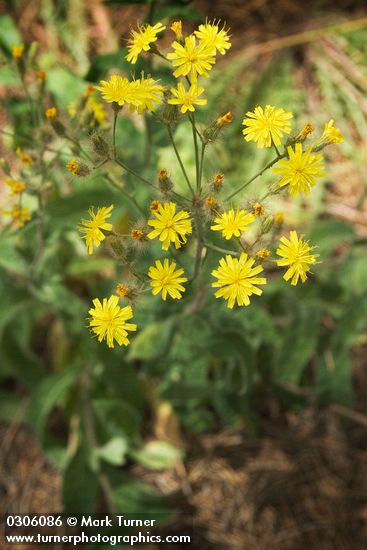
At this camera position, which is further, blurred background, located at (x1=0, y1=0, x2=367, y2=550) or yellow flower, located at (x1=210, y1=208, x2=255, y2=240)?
blurred background, located at (x1=0, y1=0, x2=367, y2=550)

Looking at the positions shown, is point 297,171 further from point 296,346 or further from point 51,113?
point 296,346

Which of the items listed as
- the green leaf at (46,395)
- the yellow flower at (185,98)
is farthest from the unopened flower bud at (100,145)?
the green leaf at (46,395)

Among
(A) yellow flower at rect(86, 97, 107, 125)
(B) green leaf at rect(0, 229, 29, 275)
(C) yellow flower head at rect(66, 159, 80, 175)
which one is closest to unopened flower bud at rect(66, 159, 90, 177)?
(C) yellow flower head at rect(66, 159, 80, 175)

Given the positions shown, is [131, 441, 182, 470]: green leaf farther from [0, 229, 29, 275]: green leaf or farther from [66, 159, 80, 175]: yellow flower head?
[66, 159, 80, 175]: yellow flower head

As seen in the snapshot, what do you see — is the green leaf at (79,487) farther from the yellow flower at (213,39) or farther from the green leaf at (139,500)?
the yellow flower at (213,39)

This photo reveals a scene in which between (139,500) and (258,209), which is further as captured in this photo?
(139,500)

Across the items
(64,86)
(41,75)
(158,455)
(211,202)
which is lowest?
(158,455)

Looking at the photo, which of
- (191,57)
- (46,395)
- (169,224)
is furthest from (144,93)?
(46,395)
